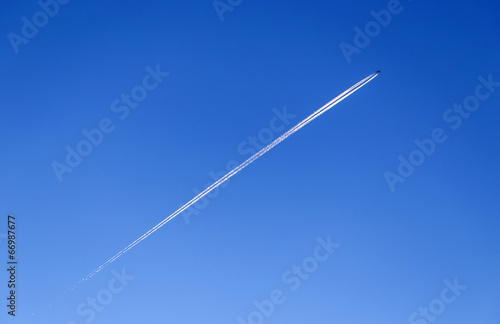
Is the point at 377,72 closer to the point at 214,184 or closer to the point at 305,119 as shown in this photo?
the point at 305,119

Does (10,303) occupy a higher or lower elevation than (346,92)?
higher

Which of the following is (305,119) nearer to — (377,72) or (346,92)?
(346,92)

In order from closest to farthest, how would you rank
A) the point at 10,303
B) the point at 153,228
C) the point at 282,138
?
the point at 10,303, the point at 153,228, the point at 282,138

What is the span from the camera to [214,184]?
15.6 meters

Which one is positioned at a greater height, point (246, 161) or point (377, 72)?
point (246, 161)

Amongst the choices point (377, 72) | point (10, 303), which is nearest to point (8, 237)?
point (10, 303)

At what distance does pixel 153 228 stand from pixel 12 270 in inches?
274

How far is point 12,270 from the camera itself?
14172 millimetres

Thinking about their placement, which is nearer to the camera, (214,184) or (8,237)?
(8,237)

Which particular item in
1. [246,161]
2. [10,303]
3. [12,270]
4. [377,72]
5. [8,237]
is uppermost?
[8,237]

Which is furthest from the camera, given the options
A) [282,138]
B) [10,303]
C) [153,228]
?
[282,138]

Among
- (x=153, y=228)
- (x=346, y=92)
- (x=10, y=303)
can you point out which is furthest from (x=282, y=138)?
(x=10, y=303)

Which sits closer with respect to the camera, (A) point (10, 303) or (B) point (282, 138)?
(A) point (10, 303)

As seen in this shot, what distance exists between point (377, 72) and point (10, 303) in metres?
21.7
